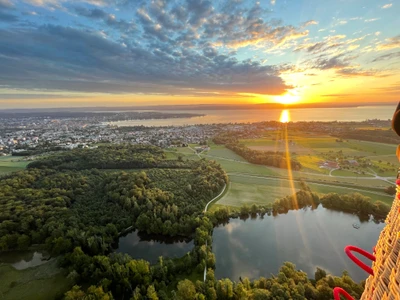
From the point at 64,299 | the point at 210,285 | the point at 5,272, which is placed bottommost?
the point at 5,272

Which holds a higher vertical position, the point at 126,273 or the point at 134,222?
the point at 126,273

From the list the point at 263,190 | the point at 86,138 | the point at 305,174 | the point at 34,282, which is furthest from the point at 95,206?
the point at 86,138

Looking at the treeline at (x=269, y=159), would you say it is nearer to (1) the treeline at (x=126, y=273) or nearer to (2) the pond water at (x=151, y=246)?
(2) the pond water at (x=151, y=246)

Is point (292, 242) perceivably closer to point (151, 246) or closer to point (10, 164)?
point (151, 246)

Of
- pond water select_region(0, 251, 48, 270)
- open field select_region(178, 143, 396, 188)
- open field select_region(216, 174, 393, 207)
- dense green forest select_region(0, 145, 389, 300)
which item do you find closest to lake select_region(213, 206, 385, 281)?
dense green forest select_region(0, 145, 389, 300)

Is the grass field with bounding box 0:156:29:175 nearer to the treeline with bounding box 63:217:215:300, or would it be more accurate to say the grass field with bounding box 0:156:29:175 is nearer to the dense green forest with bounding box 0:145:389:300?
the dense green forest with bounding box 0:145:389:300

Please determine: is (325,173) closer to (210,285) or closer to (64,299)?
(210,285)

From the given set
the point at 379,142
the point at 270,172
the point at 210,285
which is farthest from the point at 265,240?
the point at 379,142
